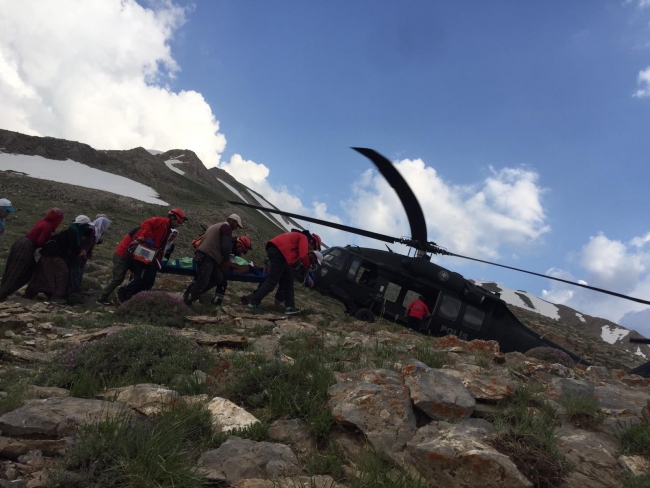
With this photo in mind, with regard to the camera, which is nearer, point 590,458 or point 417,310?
point 590,458

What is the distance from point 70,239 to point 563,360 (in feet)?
34.7

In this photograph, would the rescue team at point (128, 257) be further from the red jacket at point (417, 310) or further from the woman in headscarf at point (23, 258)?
the red jacket at point (417, 310)

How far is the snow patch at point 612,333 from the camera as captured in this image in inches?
1967

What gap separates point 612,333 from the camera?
2041 inches

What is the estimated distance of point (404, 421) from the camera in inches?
127

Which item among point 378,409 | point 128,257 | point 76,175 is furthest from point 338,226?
point 76,175

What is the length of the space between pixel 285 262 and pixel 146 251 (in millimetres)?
2875

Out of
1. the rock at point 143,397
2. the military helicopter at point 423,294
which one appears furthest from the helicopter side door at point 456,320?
the rock at point 143,397

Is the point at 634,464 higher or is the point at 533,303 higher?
the point at 533,303

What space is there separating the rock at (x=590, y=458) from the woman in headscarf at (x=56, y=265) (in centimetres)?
835

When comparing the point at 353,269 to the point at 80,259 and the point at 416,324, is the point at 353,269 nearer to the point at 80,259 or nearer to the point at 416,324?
the point at 416,324

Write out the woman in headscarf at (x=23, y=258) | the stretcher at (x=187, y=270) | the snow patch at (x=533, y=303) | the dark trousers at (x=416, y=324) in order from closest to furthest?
the woman in headscarf at (x=23, y=258) < the stretcher at (x=187, y=270) < the dark trousers at (x=416, y=324) < the snow patch at (x=533, y=303)

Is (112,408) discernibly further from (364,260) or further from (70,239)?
(364,260)

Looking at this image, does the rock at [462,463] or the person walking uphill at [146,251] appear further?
the person walking uphill at [146,251]
